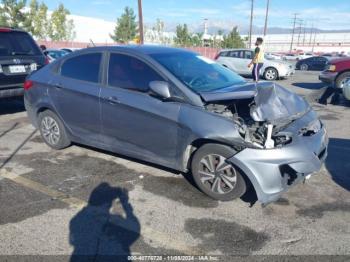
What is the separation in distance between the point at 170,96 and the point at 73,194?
163 cm

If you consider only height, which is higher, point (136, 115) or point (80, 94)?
point (80, 94)

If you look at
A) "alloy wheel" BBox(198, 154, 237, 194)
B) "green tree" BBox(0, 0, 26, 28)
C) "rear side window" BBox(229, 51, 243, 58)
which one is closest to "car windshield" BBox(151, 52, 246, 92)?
"alloy wheel" BBox(198, 154, 237, 194)

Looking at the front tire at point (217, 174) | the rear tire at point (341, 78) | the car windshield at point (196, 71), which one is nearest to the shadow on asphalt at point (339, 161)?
the front tire at point (217, 174)

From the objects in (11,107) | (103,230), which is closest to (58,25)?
(11,107)

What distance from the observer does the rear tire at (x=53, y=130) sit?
18.3ft

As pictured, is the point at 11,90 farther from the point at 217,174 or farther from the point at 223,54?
the point at 223,54

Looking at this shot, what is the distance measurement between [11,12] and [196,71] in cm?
4109

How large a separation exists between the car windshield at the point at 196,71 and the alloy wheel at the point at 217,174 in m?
0.87

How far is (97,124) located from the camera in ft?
16.3

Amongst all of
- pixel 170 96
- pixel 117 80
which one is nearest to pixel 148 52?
pixel 117 80

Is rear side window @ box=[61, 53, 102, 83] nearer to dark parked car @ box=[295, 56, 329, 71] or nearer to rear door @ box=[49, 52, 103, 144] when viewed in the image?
rear door @ box=[49, 52, 103, 144]

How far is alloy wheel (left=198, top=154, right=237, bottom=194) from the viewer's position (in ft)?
12.7

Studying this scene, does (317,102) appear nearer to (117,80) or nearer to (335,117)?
(335,117)

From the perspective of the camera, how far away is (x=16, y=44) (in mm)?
8023
